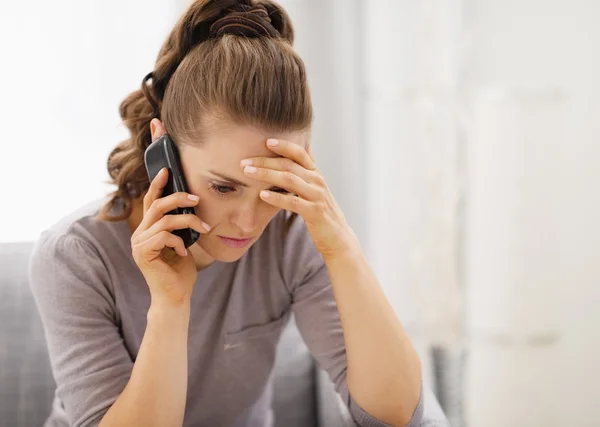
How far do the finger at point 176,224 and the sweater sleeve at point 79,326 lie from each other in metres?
0.16

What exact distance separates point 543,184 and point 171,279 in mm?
1255

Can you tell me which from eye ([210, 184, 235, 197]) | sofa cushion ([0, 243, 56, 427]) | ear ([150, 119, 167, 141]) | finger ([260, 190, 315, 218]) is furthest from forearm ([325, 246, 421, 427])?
sofa cushion ([0, 243, 56, 427])

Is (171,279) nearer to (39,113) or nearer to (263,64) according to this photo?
(263,64)

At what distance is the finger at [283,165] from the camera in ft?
3.02

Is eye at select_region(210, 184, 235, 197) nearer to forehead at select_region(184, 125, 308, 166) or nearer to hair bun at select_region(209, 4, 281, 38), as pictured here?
forehead at select_region(184, 125, 308, 166)

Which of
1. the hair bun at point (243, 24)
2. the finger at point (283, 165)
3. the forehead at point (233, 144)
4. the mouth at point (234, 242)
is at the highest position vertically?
the hair bun at point (243, 24)

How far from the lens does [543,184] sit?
1858 millimetres

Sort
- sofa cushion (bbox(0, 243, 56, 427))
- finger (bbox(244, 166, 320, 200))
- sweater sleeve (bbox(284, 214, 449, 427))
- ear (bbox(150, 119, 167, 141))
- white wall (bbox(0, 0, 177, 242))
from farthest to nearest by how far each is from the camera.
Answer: white wall (bbox(0, 0, 177, 242)) → sofa cushion (bbox(0, 243, 56, 427)) → sweater sleeve (bbox(284, 214, 449, 427)) → ear (bbox(150, 119, 167, 141)) → finger (bbox(244, 166, 320, 200))

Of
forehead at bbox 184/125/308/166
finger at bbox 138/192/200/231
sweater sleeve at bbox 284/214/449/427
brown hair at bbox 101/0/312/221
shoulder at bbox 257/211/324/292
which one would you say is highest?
brown hair at bbox 101/0/312/221

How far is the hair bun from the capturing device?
0.98 m

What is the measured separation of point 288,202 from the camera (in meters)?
0.97

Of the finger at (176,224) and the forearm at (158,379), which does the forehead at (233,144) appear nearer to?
the finger at (176,224)

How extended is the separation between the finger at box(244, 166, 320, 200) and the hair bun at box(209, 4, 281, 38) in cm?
22

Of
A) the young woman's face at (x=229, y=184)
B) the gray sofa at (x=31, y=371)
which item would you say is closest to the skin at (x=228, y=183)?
the young woman's face at (x=229, y=184)
